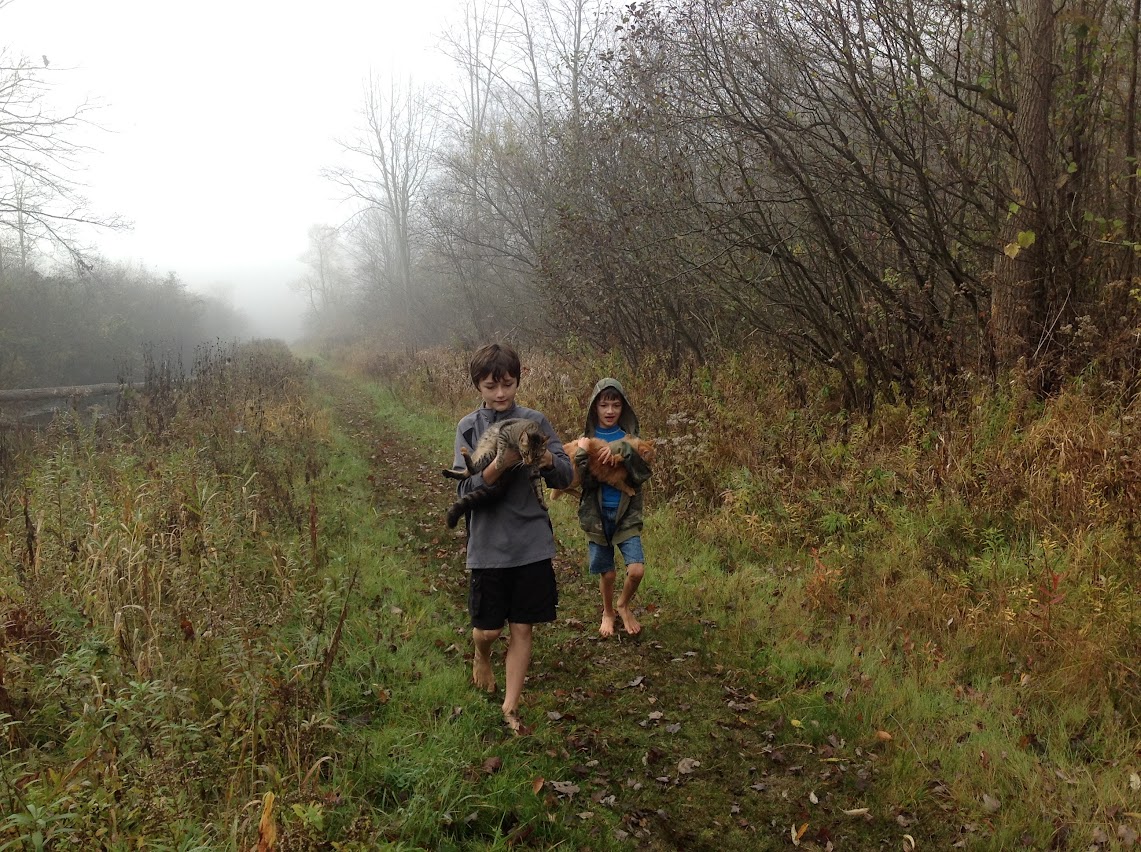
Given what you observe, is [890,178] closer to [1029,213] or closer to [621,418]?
[1029,213]

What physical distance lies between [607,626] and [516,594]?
1.41 meters

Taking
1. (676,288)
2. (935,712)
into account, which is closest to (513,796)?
(935,712)

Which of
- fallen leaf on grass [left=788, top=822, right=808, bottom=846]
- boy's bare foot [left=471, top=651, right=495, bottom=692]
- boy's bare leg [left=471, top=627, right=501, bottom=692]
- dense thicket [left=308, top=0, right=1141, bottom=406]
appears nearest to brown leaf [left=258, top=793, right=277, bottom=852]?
boy's bare leg [left=471, top=627, right=501, bottom=692]

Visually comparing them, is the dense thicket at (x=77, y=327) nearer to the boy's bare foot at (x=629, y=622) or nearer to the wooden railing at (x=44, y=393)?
the wooden railing at (x=44, y=393)

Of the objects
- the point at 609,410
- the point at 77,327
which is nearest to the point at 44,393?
the point at 77,327

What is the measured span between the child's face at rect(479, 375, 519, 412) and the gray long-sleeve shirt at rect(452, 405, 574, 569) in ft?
0.22

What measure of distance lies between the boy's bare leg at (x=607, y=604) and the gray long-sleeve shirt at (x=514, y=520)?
124cm

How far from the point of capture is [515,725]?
3533mm

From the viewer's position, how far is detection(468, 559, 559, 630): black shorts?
3.51 m

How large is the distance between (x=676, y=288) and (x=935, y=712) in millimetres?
7544

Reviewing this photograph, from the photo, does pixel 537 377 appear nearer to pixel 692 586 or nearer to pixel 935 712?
pixel 692 586

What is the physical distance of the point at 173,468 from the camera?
6398mm

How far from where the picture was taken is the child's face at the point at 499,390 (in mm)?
3457

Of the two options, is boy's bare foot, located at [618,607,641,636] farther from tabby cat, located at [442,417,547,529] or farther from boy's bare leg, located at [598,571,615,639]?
tabby cat, located at [442,417,547,529]
